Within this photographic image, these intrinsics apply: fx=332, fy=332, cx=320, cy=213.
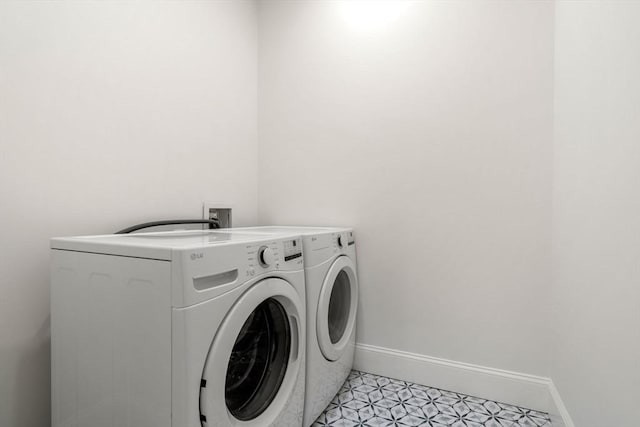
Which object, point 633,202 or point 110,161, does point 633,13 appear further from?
point 110,161

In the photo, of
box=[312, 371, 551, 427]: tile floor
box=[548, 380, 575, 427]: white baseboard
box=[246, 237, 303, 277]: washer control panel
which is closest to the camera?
box=[246, 237, 303, 277]: washer control panel

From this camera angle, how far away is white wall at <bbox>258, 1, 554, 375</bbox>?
1462 mm

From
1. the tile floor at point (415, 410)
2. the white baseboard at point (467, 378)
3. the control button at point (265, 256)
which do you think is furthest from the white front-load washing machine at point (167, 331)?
the white baseboard at point (467, 378)

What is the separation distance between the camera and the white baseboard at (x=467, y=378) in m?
1.43

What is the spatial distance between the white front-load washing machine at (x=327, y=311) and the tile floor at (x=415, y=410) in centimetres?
7

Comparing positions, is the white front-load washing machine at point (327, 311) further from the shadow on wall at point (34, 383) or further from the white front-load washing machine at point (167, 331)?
the shadow on wall at point (34, 383)

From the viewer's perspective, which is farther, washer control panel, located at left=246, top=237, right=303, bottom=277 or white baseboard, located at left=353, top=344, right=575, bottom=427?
white baseboard, located at left=353, top=344, right=575, bottom=427

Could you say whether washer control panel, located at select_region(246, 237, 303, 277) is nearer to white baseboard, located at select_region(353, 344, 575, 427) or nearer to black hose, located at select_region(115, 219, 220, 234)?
black hose, located at select_region(115, 219, 220, 234)

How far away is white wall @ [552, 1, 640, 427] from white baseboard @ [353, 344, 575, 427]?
0.12 m

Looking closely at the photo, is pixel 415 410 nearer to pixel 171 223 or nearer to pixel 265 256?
pixel 265 256

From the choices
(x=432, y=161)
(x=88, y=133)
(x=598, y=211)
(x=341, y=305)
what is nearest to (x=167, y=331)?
(x=88, y=133)

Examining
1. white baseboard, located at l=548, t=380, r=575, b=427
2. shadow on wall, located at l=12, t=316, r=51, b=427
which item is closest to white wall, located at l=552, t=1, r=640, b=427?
white baseboard, located at l=548, t=380, r=575, b=427

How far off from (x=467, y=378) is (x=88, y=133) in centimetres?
190

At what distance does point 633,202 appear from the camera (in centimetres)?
73
